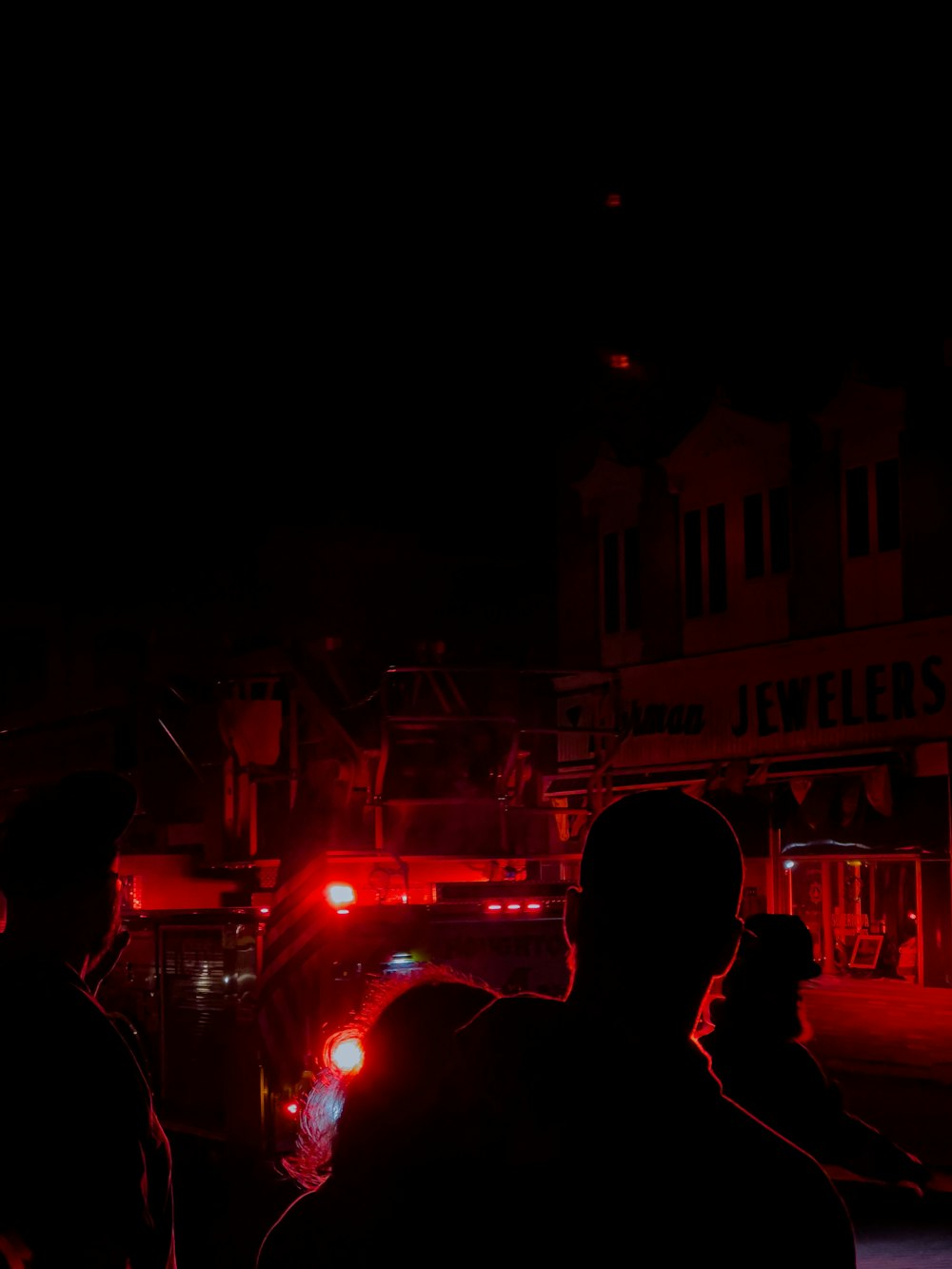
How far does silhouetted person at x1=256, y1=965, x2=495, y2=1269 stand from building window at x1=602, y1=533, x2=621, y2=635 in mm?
21310

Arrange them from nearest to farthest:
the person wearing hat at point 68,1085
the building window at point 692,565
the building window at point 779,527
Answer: the person wearing hat at point 68,1085
the building window at point 779,527
the building window at point 692,565

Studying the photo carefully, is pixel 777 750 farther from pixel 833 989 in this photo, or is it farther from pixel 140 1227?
pixel 140 1227

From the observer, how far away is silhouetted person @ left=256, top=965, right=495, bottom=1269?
71.5 inches

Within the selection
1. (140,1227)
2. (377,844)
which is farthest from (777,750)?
(140,1227)

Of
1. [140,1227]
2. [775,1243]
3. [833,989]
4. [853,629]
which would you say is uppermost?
[853,629]

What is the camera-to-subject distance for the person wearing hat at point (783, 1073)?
430 cm

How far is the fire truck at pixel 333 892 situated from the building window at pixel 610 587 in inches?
374

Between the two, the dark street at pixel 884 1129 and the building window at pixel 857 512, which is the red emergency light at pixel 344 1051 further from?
the building window at pixel 857 512

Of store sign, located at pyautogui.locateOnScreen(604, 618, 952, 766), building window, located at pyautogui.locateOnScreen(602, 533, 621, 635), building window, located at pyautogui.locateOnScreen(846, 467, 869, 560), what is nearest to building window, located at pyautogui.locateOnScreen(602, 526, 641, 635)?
building window, located at pyautogui.locateOnScreen(602, 533, 621, 635)

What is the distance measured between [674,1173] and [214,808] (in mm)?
10967

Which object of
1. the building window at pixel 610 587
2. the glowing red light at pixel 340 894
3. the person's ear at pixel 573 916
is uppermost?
the building window at pixel 610 587

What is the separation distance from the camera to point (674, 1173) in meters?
1.81

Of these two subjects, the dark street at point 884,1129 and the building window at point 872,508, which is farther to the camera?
the building window at point 872,508

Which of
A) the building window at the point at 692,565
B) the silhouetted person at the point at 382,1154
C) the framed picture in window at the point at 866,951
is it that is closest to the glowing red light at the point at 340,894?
the silhouetted person at the point at 382,1154
